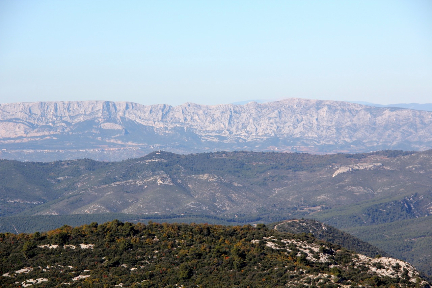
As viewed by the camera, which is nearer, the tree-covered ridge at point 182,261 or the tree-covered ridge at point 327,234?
the tree-covered ridge at point 182,261

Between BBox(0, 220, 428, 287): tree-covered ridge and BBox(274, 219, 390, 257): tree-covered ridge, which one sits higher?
BBox(0, 220, 428, 287): tree-covered ridge

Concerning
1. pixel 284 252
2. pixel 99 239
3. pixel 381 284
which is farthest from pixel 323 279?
pixel 99 239

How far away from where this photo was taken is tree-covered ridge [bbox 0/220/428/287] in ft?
246

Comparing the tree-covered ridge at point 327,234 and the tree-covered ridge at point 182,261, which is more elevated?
the tree-covered ridge at point 182,261

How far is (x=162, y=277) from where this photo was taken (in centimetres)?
7650

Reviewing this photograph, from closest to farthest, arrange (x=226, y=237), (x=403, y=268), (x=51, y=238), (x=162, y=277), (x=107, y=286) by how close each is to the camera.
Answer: (x=107, y=286)
(x=162, y=277)
(x=403, y=268)
(x=51, y=238)
(x=226, y=237)

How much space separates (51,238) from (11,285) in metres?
18.1

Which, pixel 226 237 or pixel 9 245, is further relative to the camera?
pixel 226 237

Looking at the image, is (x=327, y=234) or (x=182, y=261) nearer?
(x=182, y=261)

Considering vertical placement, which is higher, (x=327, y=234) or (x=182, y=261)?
(x=182, y=261)

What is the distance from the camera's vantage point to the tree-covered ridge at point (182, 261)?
246 ft

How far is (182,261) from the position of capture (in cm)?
8200

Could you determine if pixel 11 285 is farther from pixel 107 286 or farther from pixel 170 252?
pixel 170 252

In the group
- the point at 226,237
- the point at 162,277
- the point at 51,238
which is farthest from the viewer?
the point at 226,237
